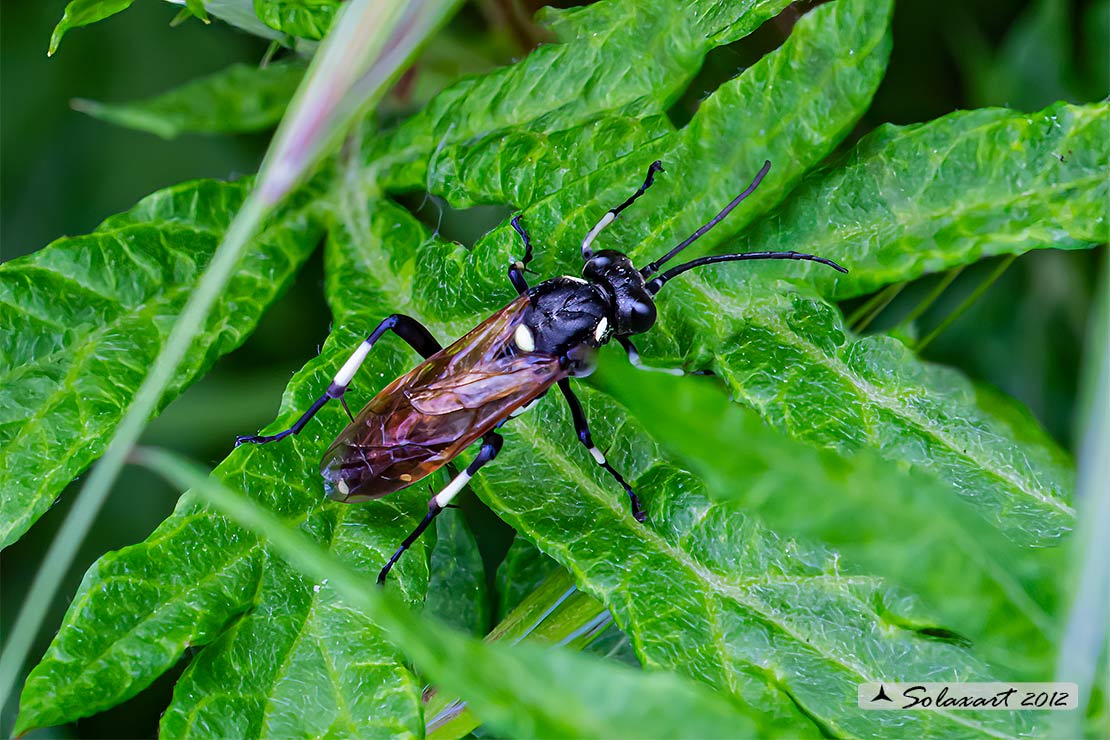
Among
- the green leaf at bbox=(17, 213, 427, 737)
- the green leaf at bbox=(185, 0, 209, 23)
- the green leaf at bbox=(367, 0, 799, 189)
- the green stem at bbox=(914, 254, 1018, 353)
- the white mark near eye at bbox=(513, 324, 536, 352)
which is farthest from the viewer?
the white mark near eye at bbox=(513, 324, 536, 352)

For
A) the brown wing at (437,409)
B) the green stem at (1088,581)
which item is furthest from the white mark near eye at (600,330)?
the green stem at (1088,581)

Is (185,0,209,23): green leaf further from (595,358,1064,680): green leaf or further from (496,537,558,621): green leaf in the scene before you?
(595,358,1064,680): green leaf

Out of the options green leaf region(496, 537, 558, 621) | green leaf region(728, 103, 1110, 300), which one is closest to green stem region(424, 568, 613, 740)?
green leaf region(496, 537, 558, 621)

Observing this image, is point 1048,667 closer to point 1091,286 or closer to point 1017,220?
point 1017,220

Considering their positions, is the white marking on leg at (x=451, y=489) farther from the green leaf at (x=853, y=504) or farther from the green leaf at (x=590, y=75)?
the green leaf at (x=853, y=504)

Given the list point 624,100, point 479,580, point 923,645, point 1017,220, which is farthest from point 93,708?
point 1017,220

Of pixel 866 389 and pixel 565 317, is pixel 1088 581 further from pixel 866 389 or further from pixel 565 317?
pixel 565 317
